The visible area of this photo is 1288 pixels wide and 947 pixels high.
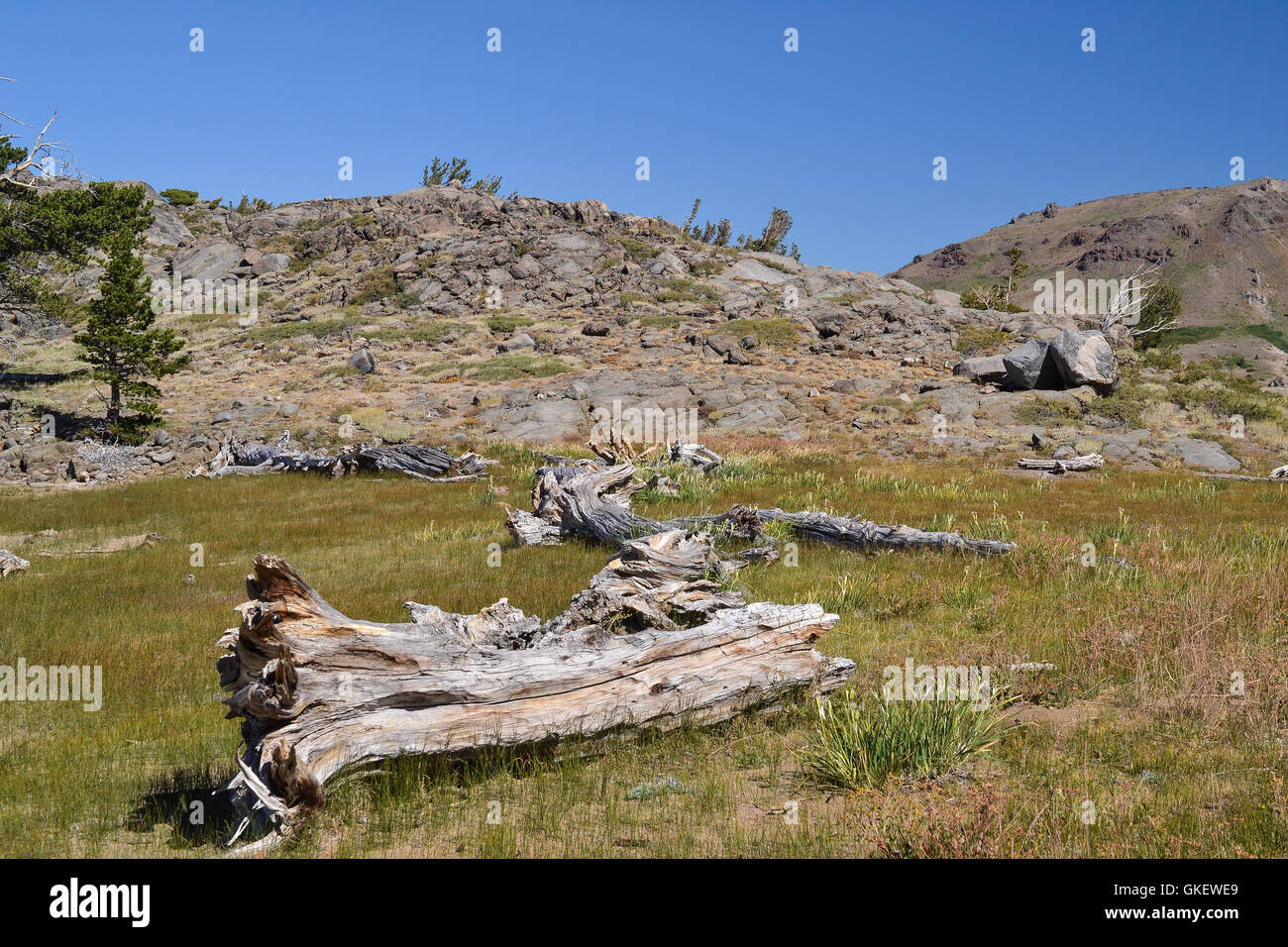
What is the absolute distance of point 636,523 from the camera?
14.4 metres

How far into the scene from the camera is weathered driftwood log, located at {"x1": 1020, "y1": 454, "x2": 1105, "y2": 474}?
25302 millimetres

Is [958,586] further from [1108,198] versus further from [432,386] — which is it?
[1108,198]

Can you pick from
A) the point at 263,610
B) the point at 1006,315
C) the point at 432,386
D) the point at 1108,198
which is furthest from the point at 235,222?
the point at 1108,198

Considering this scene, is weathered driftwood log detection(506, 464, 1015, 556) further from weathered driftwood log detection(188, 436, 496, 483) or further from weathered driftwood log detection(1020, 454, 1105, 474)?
weathered driftwood log detection(1020, 454, 1105, 474)

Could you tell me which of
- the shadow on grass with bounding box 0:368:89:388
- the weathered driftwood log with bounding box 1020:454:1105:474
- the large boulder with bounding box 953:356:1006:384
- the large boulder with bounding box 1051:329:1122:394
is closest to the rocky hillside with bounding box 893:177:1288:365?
the large boulder with bounding box 953:356:1006:384

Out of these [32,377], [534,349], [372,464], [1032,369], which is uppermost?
[534,349]

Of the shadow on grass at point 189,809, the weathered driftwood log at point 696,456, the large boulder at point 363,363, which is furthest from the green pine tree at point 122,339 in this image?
the shadow on grass at point 189,809

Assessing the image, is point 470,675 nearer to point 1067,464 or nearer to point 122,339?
point 1067,464

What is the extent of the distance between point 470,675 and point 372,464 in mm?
21889

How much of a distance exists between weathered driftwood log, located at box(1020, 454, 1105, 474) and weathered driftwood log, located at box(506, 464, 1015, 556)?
13.8 metres

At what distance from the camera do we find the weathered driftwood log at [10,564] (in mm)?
14516

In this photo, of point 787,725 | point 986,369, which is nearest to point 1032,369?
point 986,369

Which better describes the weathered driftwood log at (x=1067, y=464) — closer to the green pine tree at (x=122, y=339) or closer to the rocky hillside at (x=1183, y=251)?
the green pine tree at (x=122, y=339)
